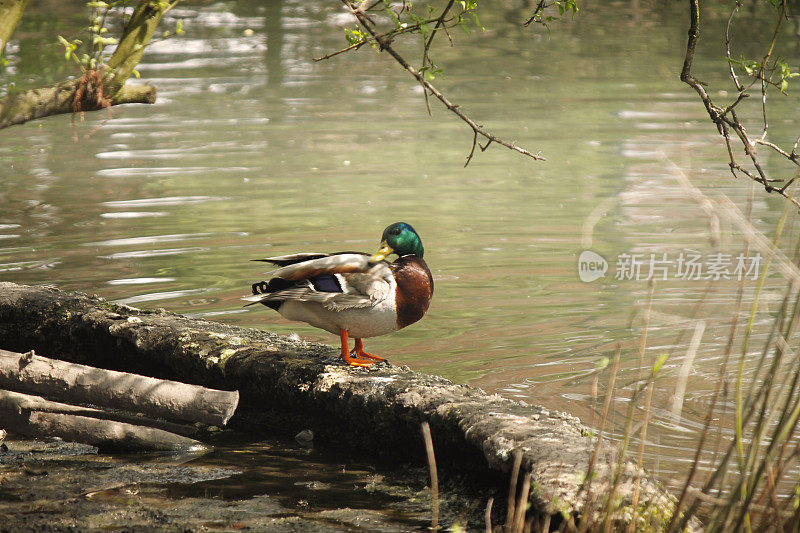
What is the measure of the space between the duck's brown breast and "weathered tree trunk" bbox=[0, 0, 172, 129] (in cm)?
227

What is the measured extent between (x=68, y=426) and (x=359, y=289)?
4.47ft

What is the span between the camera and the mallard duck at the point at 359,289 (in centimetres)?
433

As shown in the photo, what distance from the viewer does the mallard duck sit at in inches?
170

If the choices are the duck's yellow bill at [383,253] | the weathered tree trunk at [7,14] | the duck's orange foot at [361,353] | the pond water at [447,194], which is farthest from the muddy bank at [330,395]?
the weathered tree trunk at [7,14]

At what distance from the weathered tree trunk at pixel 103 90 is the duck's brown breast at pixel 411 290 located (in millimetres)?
2265

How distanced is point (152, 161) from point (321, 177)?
91.9 inches

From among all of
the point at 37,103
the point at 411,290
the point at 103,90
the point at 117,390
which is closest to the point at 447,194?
the point at 103,90

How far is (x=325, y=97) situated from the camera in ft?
56.7

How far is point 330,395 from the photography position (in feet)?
14.5

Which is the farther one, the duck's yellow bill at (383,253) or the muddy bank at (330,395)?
the duck's yellow bill at (383,253)

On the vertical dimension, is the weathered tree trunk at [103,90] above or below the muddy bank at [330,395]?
above

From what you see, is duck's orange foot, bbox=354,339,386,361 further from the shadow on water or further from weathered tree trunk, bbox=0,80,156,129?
weathered tree trunk, bbox=0,80,156,129

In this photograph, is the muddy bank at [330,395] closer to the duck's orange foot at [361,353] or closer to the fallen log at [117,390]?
the duck's orange foot at [361,353]

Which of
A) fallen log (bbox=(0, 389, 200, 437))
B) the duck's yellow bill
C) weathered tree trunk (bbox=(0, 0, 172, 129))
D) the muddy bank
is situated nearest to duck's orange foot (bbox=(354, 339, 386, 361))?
the muddy bank
